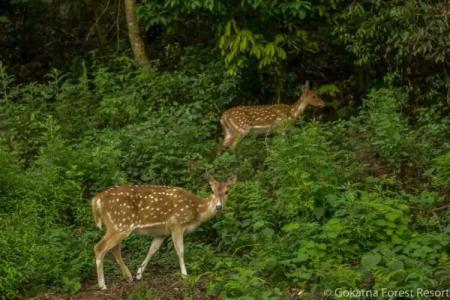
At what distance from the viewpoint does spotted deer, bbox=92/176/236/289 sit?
10484mm

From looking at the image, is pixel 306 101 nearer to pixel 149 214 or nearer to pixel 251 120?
pixel 251 120

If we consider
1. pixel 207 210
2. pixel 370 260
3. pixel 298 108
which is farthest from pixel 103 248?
pixel 298 108

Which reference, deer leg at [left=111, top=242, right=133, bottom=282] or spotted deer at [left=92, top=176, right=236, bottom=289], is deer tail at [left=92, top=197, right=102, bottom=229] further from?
deer leg at [left=111, top=242, right=133, bottom=282]

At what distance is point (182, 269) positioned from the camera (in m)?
10.3

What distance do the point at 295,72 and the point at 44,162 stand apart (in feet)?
21.0

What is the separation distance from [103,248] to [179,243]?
815 mm

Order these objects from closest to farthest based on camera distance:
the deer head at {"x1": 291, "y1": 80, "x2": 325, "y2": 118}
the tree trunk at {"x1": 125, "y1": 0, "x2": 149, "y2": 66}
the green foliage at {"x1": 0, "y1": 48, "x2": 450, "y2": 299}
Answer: the green foliage at {"x1": 0, "y1": 48, "x2": 450, "y2": 299}
the deer head at {"x1": 291, "y1": 80, "x2": 325, "y2": 118}
the tree trunk at {"x1": 125, "y1": 0, "x2": 149, "y2": 66}

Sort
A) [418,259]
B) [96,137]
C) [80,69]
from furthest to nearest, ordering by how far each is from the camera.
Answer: [80,69] < [96,137] < [418,259]

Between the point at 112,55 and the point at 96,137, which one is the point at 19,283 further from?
the point at 112,55

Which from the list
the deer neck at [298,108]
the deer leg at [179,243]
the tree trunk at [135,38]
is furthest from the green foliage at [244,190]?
the tree trunk at [135,38]

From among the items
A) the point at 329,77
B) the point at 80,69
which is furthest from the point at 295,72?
the point at 80,69

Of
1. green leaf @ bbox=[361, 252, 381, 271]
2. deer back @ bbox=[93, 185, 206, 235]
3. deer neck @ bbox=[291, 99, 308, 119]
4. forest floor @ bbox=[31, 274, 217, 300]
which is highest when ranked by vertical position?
deer back @ bbox=[93, 185, 206, 235]

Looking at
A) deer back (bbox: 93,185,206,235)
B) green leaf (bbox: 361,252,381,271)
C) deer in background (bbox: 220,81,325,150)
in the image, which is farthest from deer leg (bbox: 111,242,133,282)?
deer in background (bbox: 220,81,325,150)

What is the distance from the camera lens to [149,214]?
10.7m
